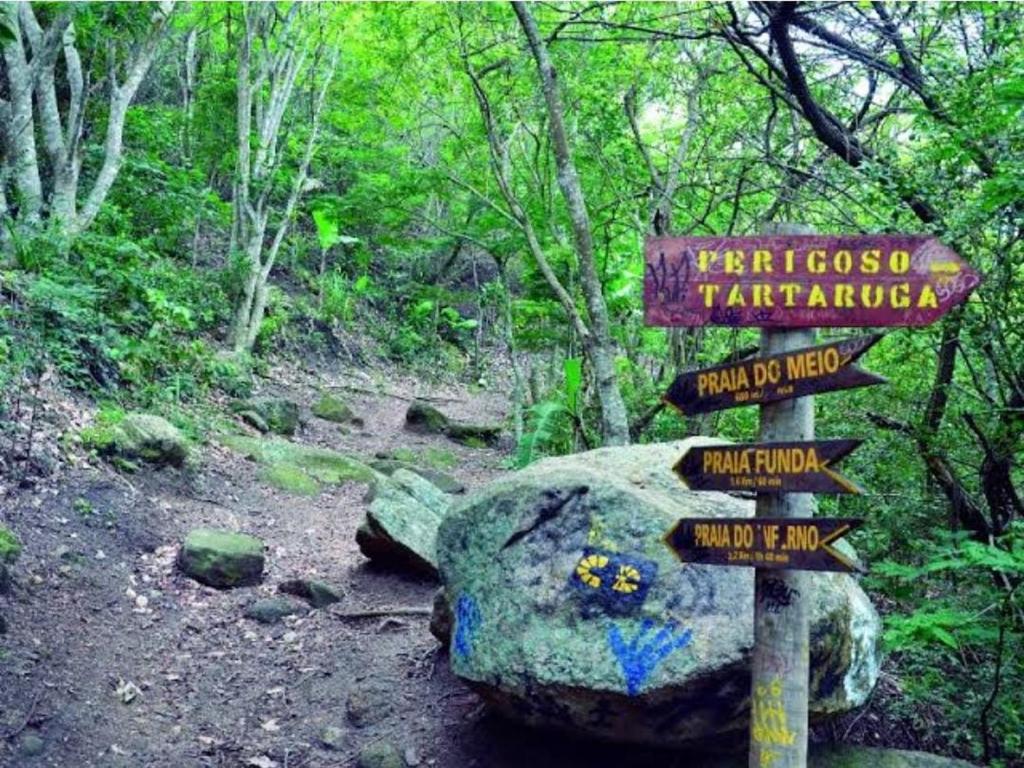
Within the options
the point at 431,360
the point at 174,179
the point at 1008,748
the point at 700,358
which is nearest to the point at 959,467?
the point at 1008,748

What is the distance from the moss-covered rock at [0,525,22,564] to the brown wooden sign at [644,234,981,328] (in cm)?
475

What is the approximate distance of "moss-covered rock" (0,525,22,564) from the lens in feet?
18.6

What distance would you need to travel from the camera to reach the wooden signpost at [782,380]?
2.96 meters

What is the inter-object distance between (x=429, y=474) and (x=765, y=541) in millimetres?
8890

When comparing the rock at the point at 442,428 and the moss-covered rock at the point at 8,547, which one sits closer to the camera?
the moss-covered rock at the point at 8,547

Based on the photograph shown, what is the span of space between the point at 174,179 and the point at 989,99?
39.6ft

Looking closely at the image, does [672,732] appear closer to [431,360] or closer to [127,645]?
[127,645]

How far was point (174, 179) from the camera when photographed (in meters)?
13.5

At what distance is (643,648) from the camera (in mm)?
4109

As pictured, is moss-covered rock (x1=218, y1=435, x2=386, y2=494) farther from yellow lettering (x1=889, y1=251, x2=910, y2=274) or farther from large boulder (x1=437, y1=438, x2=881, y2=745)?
yellow lettering (x1=889, y1=251, x2=910, y2=274)

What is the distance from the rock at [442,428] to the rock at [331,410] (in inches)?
46.7

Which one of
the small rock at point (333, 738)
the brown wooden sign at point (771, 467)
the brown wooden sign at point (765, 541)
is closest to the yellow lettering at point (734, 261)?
the brown wooden sign at point (771, 467)

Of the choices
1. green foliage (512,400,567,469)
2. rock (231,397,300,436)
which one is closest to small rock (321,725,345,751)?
green foliage (512,400,567,469)

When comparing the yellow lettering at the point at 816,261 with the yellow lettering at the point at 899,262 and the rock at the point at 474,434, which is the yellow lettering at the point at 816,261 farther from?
the rock at the point at 474,434
